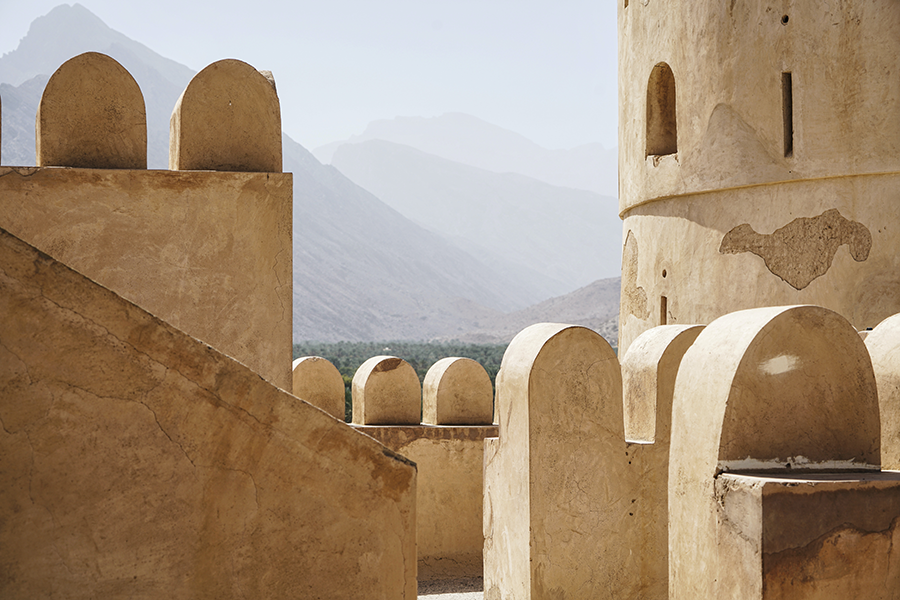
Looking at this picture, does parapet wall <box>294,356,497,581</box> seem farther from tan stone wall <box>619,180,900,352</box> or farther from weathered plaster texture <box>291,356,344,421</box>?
tan stone wall <box>619,180,900,352</box>

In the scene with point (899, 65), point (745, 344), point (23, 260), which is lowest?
point (745, 344)

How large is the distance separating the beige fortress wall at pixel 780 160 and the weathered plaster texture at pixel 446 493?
2.96 metres

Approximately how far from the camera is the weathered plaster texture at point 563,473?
5566mm

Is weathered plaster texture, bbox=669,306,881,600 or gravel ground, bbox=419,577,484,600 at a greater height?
weathered plaster texture, bbox=669,306,881,600

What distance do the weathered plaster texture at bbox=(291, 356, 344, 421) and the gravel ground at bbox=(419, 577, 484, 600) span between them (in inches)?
79.3

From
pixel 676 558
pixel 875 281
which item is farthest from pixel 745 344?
pixel 875 281

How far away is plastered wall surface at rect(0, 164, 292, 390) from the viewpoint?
4.73m

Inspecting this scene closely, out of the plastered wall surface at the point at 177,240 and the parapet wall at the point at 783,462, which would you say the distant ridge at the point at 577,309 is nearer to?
the plastered wall surface at the point at 177,240

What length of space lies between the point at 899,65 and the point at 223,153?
267 inches

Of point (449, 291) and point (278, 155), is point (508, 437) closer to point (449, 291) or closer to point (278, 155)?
point (278, 155)

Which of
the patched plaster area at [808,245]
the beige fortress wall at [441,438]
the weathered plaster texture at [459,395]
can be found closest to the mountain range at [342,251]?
the beige fortress wall at [441,438]

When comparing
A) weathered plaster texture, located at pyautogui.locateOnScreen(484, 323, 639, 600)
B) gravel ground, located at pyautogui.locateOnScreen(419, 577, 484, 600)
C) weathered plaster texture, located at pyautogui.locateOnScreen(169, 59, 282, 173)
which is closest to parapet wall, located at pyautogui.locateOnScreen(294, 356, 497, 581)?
gravel ground, located at pyautogui.locateOnScreen(419, 577, 484, 600)

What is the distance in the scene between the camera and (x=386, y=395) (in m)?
9.47

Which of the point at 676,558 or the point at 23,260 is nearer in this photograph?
the point at 23,260
